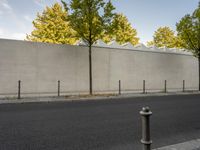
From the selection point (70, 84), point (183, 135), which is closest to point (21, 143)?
point (183, 135)

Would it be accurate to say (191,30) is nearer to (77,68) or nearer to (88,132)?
(77,68)

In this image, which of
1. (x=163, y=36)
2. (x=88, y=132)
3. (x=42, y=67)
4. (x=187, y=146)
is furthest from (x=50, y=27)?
(x=187, y=146)

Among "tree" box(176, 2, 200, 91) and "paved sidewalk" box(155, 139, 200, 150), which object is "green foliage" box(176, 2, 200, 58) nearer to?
"tree" box(176, 2, 200, 91)

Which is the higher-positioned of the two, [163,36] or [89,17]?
[163,36]

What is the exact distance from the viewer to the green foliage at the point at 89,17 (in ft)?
51.2

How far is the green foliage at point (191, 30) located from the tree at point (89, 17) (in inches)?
344

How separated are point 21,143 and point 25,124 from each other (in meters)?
1.86

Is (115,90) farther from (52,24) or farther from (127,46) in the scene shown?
(52,24)

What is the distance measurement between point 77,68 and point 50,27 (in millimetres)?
15958

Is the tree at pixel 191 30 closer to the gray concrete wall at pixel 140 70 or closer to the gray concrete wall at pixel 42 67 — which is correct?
the gray concrete wall at pixel 140 70

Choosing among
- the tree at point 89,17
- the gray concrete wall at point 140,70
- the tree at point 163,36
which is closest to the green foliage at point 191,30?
the gray concrete wall at point 140,70

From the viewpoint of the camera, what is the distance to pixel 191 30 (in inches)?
822

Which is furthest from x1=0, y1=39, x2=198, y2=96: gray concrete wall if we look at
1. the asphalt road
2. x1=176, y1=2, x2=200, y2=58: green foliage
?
the asphalt road

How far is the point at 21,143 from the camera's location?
185 inches
